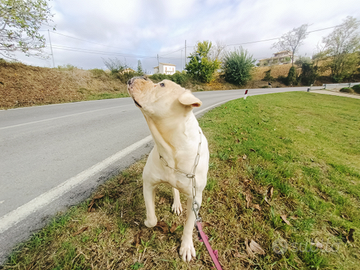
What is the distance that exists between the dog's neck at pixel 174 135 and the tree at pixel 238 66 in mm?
33589

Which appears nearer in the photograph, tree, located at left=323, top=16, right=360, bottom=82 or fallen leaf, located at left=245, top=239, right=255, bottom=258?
fallen leaf, located at left=245, top=239, right=255, bottom=258

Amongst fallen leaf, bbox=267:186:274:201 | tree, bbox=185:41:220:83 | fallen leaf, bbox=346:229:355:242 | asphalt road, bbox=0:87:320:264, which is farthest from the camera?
tree, bbox=185:41:220:83

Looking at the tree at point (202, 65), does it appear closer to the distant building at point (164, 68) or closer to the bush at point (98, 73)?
the bush at point (98, 73)

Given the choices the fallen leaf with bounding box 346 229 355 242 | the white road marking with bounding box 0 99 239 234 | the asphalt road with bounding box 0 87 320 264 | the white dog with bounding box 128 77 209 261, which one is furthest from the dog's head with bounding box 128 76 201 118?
the fallen leaf with bounding box 346 229 355 242

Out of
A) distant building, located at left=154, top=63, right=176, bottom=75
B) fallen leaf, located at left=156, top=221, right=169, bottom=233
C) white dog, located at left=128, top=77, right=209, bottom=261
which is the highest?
distant building, located at left=154, top=63, right=176, bottom=75

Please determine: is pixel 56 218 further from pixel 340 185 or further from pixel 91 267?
pixel 340 185

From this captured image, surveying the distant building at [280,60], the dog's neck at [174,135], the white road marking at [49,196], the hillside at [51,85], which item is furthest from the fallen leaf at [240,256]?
the distant building at [280,60]

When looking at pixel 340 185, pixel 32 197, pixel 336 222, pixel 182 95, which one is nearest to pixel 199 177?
pixel 182 95

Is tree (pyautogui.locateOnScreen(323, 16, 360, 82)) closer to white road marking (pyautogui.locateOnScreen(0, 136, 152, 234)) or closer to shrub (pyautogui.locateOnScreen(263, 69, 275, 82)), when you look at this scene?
shrub (pyautogui.locateOnScreen(263, 69, 275, 82))

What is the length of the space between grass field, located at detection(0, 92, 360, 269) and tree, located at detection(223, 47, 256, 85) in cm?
3128

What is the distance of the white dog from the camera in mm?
1199

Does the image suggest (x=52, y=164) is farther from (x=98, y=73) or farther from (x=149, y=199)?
(x=98, y=73)

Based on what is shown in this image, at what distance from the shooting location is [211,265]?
154 centimetres

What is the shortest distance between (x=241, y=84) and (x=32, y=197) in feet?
115
